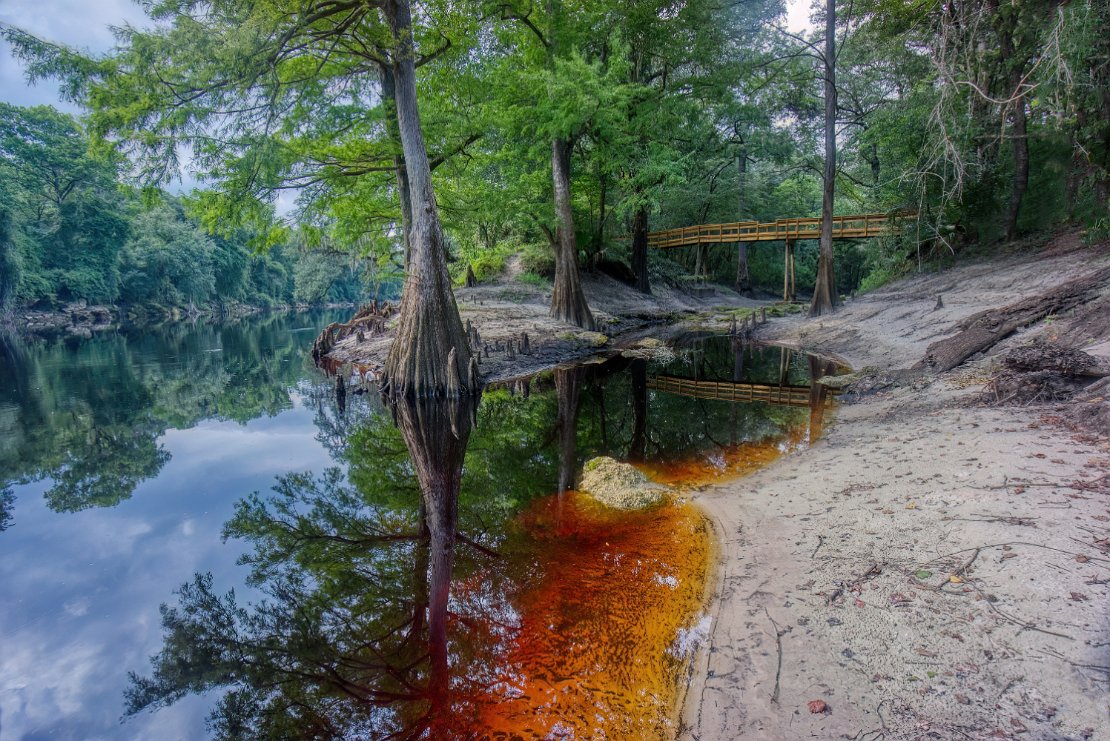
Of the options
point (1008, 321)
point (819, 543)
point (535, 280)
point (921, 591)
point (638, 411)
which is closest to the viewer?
point (921, 591)

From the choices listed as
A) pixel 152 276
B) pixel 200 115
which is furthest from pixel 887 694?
pixel 152 276

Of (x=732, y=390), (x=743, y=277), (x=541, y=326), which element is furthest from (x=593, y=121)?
(x=743, y=277)

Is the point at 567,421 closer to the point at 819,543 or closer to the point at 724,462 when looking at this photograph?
the point at 724,462

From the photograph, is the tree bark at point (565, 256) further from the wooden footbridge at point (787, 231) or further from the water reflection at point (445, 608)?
the water reflection at point (445, 608)

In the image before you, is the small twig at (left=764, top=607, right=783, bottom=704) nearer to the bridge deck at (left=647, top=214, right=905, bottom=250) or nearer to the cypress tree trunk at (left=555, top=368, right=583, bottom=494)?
the cypress tree trunk at (left=555, top=368, right=583, bottom=494)

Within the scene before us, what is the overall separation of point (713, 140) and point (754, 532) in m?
29.3

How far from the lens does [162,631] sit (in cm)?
461

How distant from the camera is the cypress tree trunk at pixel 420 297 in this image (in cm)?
1152

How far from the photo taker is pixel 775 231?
88.5 feet

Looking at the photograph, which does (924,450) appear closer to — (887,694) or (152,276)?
(887,694)

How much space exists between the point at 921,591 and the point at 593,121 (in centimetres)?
1851

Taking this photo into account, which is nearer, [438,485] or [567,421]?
[438,485]

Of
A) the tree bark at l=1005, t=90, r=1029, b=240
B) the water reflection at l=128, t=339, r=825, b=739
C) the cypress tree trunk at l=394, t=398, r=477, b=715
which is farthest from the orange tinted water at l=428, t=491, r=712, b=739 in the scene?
the tree bark at l=1005, t=90, r=1029, b=240

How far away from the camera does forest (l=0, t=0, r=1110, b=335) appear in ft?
30.8
